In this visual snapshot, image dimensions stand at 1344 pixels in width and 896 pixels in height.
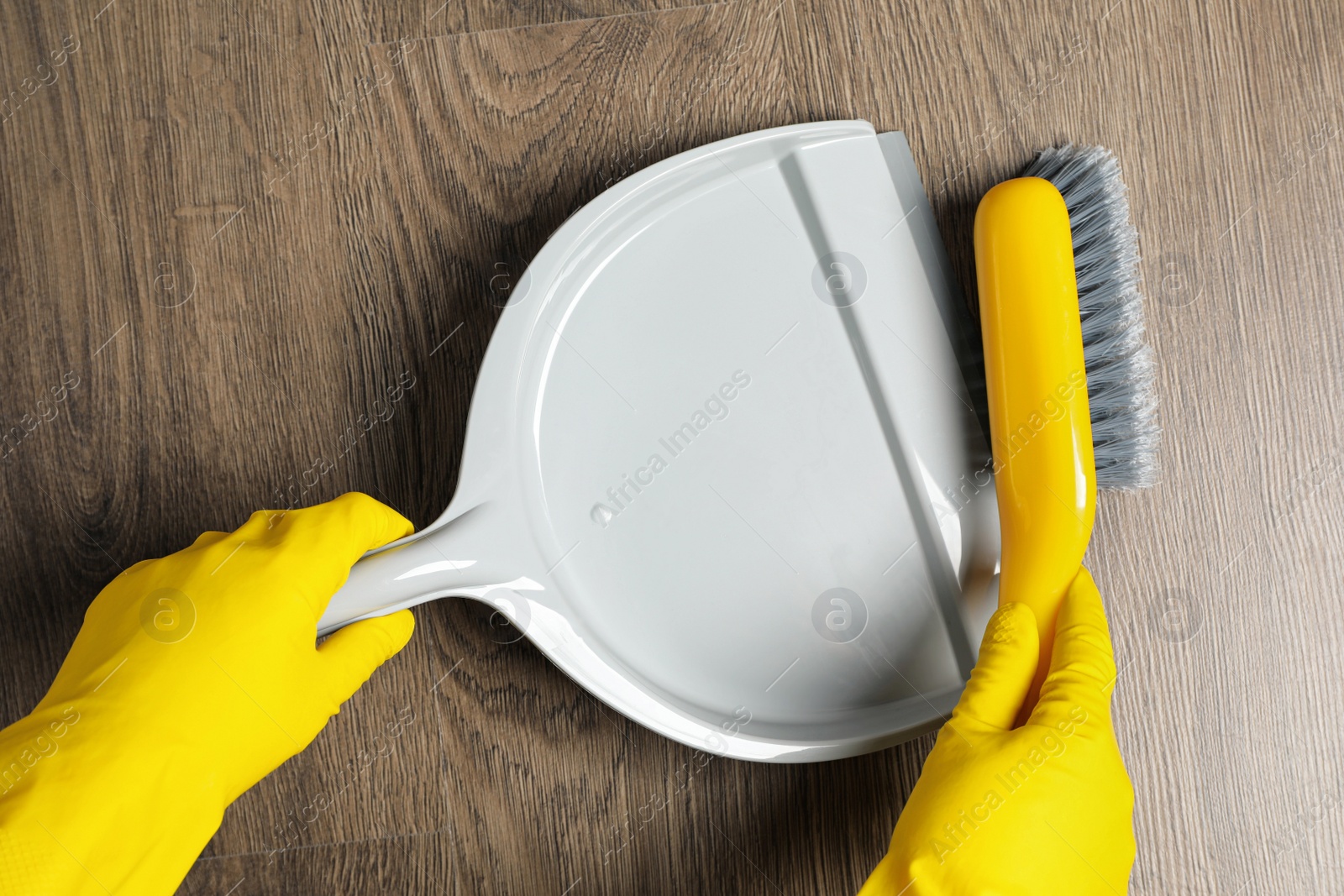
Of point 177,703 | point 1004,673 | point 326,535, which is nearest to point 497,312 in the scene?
point 326,535

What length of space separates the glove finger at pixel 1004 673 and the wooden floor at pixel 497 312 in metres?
0.11

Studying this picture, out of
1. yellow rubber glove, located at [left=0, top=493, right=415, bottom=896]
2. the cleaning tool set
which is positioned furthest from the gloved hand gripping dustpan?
yellow rubber glove, located at [left=0, top=493, right=415, bottom=896]

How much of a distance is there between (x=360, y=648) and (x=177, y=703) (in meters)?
0.09

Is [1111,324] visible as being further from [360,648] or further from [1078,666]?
[360,648]

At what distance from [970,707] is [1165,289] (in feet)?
1.07

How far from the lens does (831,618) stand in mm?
484

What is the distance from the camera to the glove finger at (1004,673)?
442 mm

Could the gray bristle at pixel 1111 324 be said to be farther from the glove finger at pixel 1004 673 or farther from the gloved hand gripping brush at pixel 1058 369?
the glove finger at pixel 1004 673

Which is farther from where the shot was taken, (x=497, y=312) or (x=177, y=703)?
(x=497, y=312)

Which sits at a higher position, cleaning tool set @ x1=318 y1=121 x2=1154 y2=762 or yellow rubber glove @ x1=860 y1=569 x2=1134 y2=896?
cleaning tool set @ x1=318 y1=121 x2=1154 y2=762

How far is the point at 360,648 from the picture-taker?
17.2 inches

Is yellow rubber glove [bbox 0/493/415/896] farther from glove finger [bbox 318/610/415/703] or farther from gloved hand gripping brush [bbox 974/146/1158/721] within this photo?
gloved hand gripping brush [bbox 974/146/1158/721]

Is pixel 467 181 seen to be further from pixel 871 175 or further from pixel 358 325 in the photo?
pixel 871 175

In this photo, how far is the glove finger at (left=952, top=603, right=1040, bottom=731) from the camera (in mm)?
442
